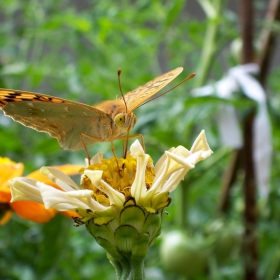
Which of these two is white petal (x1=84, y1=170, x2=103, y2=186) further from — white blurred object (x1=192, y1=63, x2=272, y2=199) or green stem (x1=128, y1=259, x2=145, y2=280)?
white blurred object (x1=192, y1=63, x2=272, y2=199)

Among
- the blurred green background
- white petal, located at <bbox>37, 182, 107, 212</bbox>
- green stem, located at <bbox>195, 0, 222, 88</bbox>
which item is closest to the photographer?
white petal, located at <bbox>37, 182, 107, 212</bbox>

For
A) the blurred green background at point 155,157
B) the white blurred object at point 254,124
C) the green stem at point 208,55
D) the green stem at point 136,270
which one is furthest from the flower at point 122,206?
the green stem at point 208,55

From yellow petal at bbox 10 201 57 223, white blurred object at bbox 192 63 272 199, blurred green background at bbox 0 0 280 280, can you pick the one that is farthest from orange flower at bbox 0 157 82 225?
white blurred object at bbox 192 63 272 199

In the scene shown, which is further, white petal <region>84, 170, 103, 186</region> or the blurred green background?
the blurred green background

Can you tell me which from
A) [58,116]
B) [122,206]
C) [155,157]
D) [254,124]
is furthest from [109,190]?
[155,157]

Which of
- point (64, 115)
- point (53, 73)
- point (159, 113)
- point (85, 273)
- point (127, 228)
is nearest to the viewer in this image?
point (127, 228)

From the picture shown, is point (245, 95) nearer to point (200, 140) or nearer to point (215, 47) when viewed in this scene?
point (215, 47)

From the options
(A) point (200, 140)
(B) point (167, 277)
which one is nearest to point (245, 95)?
(B) point (167, 277)
